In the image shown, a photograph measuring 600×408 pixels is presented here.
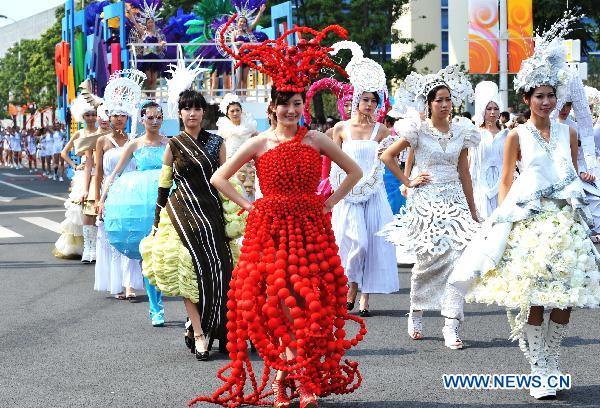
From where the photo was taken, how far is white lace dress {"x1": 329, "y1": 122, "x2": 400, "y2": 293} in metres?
10.6

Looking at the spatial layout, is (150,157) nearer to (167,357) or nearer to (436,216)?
(167,357)

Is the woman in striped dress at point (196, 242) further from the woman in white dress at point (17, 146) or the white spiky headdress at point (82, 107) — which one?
the woman in white dress at point (17, 146)

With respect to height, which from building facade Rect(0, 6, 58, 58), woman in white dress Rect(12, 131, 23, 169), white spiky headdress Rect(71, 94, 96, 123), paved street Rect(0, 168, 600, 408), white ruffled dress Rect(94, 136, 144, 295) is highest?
building facade Rect(0, 6, 58, 58)

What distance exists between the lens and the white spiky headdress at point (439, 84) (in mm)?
8977

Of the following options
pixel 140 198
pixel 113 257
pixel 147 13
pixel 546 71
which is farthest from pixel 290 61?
pixel 147 13

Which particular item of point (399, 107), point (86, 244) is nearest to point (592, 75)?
point (86, 244)

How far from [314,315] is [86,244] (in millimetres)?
9055

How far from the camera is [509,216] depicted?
6.91m

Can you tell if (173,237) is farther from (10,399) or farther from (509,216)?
(509,216)

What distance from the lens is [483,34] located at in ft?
73.0

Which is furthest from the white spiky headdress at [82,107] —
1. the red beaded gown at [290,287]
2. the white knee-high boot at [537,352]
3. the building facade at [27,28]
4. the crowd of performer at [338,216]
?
the building facade at [27,28]

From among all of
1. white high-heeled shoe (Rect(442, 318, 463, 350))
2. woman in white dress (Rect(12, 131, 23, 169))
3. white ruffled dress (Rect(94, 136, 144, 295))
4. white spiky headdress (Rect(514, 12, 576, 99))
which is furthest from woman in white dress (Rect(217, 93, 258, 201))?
woman in white dress (Rect(12, 131, 23, 169))

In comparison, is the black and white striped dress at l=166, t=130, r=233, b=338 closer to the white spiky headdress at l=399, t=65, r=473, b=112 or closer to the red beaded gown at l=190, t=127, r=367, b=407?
the white spiky headdress at l=399, t=65, r=473, b=112

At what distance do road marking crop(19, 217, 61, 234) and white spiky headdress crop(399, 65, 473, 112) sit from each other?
11906 mm
